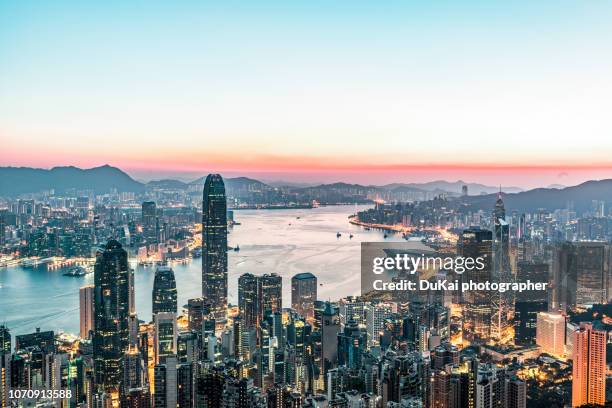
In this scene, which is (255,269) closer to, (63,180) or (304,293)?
(304,293)

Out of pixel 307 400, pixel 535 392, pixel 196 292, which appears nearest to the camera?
pixel 307 400

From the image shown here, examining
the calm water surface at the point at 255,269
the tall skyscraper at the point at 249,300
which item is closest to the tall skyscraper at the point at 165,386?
the calm water surface at the point at 255,269

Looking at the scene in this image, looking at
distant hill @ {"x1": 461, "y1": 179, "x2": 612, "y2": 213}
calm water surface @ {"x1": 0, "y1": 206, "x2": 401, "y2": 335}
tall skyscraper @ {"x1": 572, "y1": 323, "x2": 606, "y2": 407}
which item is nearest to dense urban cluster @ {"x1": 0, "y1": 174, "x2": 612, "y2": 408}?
tall skyscraper @ {"x1": 572, "y1": 323, "x2": 606, "y2": 407}

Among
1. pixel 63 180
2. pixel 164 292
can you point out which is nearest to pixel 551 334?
pixel 164 292

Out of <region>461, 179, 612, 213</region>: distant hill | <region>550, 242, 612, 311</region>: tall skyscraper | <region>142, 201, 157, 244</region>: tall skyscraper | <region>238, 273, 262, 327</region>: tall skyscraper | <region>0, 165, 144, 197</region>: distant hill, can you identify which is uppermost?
<region>0, 165, 144, 197</region>: distant hill

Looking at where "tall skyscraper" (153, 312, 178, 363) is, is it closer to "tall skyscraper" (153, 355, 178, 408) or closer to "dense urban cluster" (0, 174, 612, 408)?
"dense urban cluster" (0, 174, 612, 408)

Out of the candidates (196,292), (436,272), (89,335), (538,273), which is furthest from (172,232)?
(538,273)

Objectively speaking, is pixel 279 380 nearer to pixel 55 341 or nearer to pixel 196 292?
pixel 55 341
